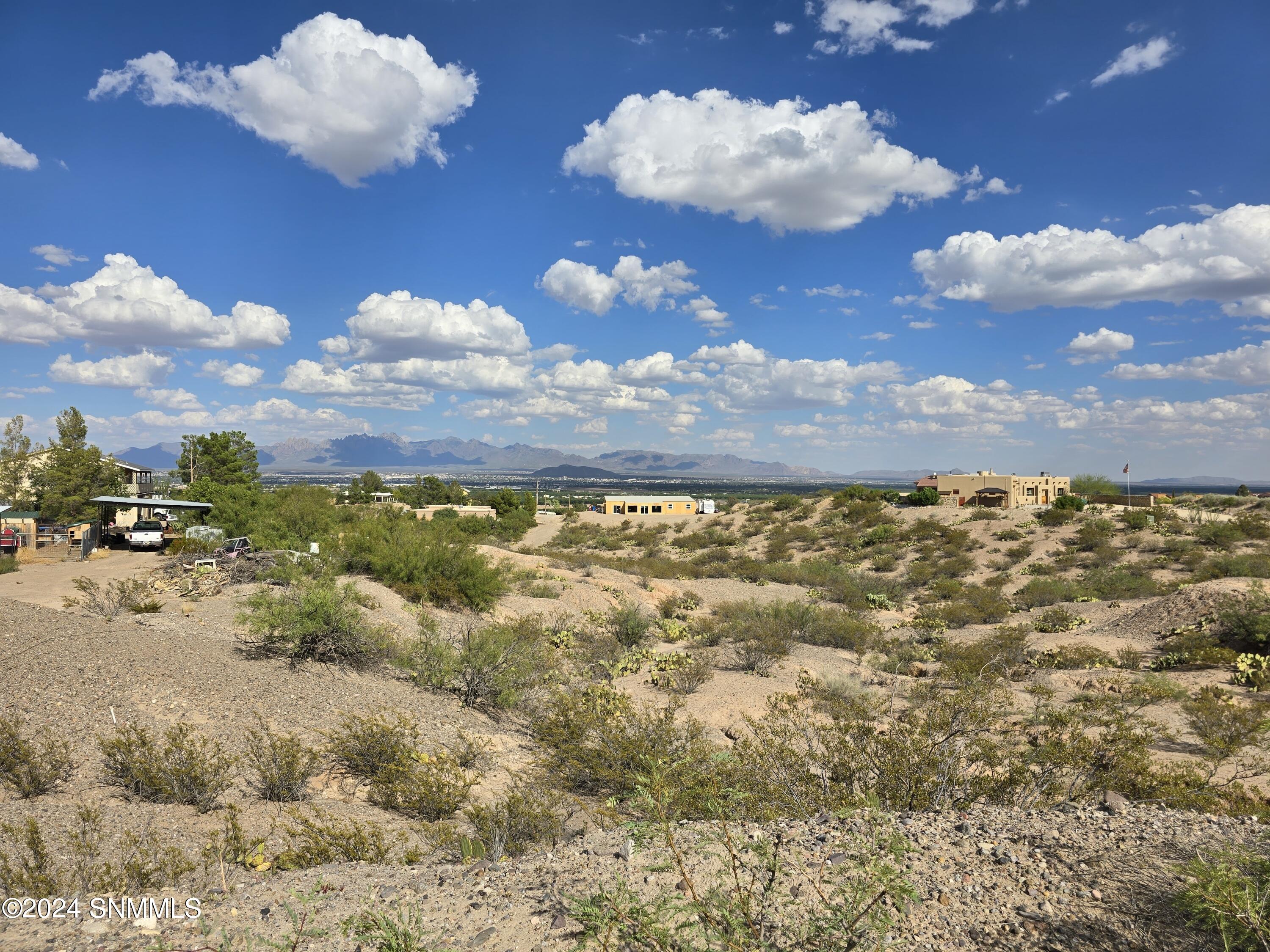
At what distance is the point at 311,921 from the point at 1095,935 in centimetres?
492

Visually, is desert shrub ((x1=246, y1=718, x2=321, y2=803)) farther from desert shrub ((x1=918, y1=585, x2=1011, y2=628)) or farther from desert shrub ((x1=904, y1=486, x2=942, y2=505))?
desert shrub ((x1=904, y1=486, x2=942, y2=505))

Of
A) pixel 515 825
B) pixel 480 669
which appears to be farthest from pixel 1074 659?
pixel 515 825

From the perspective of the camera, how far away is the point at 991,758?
7.07 metres

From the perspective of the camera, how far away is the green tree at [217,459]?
2133 inches

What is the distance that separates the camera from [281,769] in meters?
7.46

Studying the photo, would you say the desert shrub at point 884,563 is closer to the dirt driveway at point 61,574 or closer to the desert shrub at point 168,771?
the dirt driveway at point 61,574

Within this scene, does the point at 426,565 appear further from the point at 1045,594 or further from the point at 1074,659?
the point at 1045,594

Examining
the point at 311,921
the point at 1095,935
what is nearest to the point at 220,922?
the point at 311,921

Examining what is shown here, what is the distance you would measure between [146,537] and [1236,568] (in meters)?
43.6

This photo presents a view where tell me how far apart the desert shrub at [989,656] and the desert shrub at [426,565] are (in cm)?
1238

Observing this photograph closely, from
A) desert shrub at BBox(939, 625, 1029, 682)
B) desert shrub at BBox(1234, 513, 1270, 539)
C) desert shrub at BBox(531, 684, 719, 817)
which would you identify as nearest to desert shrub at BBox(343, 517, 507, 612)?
desert shrub at BBox(531, 684, 719, 817)

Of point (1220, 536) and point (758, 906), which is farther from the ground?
point (1220, 536)

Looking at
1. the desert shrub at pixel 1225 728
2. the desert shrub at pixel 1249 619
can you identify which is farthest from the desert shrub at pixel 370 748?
the desert shrub at pixel 1249 619

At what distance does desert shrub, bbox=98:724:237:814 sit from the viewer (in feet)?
22.7
